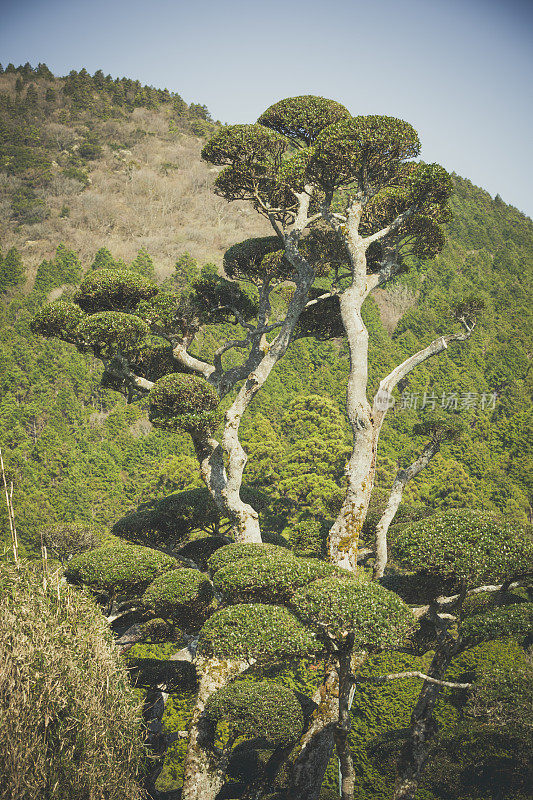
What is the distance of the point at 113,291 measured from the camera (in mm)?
12000

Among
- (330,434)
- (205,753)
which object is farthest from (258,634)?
(330,434)

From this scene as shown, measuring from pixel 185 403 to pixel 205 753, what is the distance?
17.9ft

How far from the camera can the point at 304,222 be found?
1206 centimetres

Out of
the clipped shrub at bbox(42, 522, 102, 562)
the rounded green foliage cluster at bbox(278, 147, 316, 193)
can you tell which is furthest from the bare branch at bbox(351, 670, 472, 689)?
the clipped shrub at bbox(42, 522, 102, 562)

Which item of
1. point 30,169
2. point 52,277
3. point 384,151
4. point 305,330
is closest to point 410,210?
point 384,151

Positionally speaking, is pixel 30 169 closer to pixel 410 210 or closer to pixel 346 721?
pixel 410 210

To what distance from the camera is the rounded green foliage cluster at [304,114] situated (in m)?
12.5

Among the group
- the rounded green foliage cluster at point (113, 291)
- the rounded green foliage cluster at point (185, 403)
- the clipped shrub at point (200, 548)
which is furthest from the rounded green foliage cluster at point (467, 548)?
the rounded green foliage cluster at point (113, 291)

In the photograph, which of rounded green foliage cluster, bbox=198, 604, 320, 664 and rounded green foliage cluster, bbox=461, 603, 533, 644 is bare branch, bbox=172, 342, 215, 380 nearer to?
rounded green foliage cluster, bbox=198, 604, 320, 664

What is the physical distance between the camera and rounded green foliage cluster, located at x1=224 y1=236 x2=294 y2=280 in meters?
13.0

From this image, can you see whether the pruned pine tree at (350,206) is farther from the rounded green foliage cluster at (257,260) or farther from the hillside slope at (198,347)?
the hillside slope at (198,347)

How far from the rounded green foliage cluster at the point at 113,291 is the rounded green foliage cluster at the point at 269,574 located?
6.19 metres

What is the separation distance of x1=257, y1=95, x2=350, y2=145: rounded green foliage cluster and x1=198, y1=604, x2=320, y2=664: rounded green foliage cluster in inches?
391

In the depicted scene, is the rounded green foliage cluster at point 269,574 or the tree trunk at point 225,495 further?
the tree trunk at point 225,495
